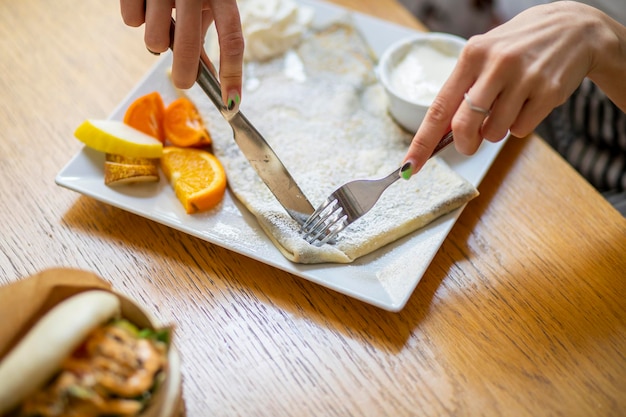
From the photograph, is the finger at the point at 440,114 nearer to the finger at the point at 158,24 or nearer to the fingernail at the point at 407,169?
the fingernail at the point at 407,169

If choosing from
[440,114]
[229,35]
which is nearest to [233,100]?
[229,35]

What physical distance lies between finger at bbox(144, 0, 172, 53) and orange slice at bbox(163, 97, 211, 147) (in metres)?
0.21

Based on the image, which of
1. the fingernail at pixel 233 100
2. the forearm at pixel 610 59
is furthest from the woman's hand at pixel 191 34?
the forearm at pixel 610 59

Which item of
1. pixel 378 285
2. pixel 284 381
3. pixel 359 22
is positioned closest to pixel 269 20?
pixel 359 22

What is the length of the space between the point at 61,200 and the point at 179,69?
0.35 metres

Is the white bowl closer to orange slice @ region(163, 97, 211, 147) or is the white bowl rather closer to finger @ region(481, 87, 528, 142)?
finger @ region(481, 87, 528, 142)

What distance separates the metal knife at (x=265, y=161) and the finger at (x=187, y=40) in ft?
0.18

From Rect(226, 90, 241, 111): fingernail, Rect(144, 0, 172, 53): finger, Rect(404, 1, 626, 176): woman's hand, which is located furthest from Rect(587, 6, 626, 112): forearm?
Rect(144, 0, 172, 53): finger

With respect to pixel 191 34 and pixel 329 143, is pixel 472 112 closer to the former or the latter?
pixel 329 143

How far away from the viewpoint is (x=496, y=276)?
1.03 m

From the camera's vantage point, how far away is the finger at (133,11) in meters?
0.99

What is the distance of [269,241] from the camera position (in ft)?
3.38

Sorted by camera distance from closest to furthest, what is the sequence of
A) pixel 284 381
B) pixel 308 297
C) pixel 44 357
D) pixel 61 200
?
pixel 44 357 < pixel 284 381 < pixel 308 297 < pixel 61 200

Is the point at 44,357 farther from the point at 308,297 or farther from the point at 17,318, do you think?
the point at 308,297
